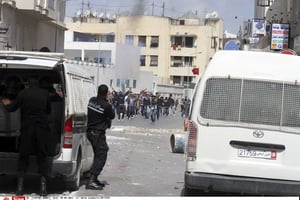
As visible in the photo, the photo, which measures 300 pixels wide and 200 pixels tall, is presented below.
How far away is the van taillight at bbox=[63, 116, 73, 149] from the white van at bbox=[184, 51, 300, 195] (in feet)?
5.97

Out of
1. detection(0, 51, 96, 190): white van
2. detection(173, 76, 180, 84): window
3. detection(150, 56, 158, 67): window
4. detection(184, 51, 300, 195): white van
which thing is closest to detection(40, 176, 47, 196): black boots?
detection(0, 51, 96, 190): white van

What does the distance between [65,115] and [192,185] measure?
2197 mm

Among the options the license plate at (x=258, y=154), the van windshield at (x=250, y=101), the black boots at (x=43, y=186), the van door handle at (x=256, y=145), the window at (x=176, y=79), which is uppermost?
the van windshield at (x=250, y=101)

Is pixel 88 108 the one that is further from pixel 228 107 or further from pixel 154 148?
pixel 154 148

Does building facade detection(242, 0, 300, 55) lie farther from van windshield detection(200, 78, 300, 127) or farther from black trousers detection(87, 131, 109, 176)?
van windshield detection(200, 78, 300, 127)

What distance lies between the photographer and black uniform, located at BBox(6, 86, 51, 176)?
30.5ft

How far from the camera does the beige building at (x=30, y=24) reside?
29.9 metres

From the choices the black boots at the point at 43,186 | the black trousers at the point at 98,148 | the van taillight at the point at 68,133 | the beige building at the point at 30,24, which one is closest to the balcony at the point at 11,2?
the beige building at the point at 30,24

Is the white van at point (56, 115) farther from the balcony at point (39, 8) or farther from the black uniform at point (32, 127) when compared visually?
the balcony at point (39, 8)

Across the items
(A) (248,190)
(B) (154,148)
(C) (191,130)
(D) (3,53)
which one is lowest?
(B) (154,148)

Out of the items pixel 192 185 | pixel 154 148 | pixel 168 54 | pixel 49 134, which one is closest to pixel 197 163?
pixel 192 185

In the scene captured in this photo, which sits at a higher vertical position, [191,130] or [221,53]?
[221,53]

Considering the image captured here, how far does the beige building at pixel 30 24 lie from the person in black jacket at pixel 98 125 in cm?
1754

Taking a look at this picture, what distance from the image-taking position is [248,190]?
8.59m
